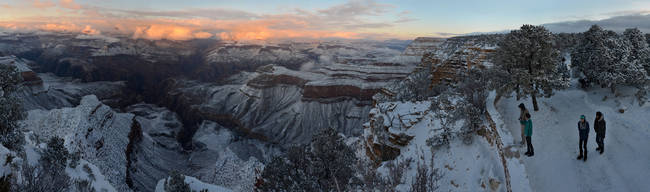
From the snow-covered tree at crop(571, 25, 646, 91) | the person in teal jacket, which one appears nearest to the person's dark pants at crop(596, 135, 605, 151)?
the person in teal jacket

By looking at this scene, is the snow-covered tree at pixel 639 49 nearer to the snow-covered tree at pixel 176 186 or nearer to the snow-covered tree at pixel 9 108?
the snow-covered tree at pixel 176 186

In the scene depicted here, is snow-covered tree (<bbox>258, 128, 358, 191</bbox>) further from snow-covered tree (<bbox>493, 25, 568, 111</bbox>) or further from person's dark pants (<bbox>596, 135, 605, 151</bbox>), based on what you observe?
person's dark pants (<bbox>596, 135, 605, 151</bbox>)

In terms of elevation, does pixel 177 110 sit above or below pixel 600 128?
below

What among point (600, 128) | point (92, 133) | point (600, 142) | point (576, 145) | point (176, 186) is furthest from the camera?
point (92, 133)

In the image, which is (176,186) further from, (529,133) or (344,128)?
(344,128)

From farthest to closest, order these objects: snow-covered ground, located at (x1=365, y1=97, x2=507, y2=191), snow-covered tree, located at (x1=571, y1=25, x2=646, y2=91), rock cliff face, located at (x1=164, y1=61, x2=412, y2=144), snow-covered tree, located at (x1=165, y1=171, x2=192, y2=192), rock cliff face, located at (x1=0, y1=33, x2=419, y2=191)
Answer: rock cliff face, located at (x1=164, y1=61, x2=412, y2=144) → rock cliff face, located at (x1=0, y1=33, x2=419, y2=191) → snow-covered tree, located at (x1=571, y1=25, x2=646, y2=91) → snow-covered tree, located at (x1=165, y1=171, x2=192, y2=192) → snow-covered ground, located at (x1=365, y1=97, x2=507, y2=191)

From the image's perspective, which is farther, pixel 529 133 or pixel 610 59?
pixel 610 59

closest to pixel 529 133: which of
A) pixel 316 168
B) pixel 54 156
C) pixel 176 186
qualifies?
pixel 316 168

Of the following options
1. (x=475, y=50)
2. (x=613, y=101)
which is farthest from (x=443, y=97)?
(x=475, y=50)
